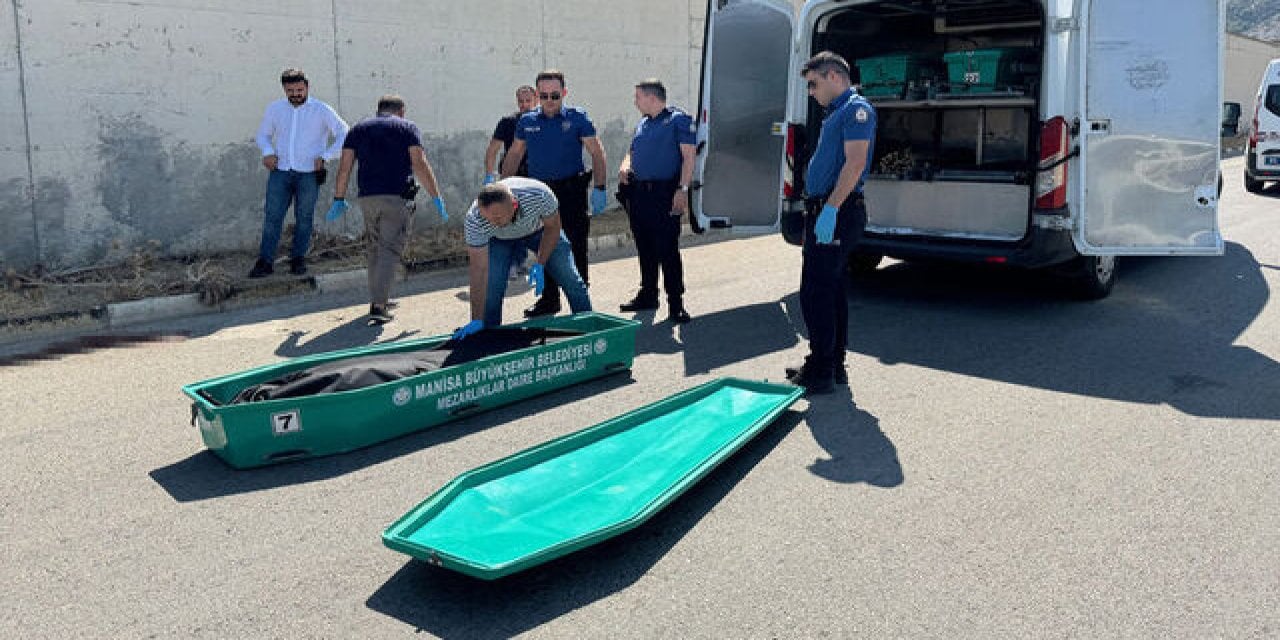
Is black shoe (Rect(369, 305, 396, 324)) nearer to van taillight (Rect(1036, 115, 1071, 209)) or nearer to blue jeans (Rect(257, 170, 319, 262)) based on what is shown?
blue jeans (Rect(257, 170, 319, 262))

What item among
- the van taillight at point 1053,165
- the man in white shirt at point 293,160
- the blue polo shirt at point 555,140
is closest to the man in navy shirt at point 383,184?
the blue polo shirt at point 555,140

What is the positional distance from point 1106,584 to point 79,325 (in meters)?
7.04

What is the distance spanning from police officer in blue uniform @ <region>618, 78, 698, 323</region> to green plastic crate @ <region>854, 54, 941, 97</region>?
79.0 inches

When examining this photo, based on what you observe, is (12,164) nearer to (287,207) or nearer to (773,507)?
(287,207)

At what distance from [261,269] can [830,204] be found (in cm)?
563

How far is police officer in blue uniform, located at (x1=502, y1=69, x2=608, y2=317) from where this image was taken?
763 cm

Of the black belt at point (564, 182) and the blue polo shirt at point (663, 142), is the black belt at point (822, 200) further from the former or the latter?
the black belt at point (564, 182)

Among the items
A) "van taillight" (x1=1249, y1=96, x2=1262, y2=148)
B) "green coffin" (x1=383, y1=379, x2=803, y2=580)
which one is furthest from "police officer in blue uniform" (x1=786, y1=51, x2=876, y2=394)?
"van taillight" (x1=1249, y1=96, x2=1262, y2=148)

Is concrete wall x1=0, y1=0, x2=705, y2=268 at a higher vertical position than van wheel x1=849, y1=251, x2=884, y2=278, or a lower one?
higher

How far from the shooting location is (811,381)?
18.6ft

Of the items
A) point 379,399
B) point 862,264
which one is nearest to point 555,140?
point 862,264

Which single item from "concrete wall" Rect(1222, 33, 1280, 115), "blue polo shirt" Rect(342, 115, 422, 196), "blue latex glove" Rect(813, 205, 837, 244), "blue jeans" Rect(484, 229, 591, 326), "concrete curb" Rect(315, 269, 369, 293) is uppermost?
"concrete wall" Rect(1222, 33, 1280, 115)

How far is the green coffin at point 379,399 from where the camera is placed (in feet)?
14.4

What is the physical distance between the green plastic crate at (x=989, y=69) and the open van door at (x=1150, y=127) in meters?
1.57
